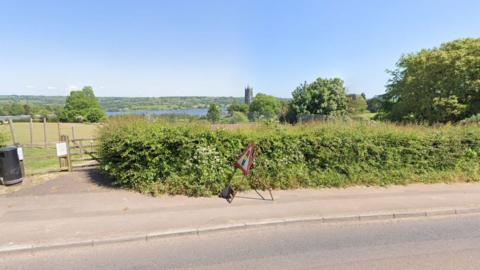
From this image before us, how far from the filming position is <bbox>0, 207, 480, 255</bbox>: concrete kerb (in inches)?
154

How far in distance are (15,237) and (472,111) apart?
2347cm

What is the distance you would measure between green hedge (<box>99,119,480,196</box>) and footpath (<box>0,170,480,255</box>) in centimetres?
41

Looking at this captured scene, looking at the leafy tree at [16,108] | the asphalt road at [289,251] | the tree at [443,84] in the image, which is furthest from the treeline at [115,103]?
the asphalt road at [289,251]

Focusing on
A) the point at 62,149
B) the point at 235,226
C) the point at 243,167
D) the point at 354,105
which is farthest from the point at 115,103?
the point at 235,226

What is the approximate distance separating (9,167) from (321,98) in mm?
25133

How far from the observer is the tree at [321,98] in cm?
2667

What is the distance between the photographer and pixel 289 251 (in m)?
3.92

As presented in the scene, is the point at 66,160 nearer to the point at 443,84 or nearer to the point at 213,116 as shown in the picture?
the point at 213,116

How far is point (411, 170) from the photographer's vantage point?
7574 millimetres

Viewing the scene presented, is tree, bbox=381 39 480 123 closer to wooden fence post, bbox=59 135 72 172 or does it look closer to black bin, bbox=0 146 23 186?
wooden fence post, bbox=59 135 72 172

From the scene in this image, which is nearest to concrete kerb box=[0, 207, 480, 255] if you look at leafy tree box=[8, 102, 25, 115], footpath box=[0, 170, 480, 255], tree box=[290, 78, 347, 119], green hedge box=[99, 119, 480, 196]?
footpath box=[0, 170, 480, 255]

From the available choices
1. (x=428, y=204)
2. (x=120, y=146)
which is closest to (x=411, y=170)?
(x=428, y=204)

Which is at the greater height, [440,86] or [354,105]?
[440,86]

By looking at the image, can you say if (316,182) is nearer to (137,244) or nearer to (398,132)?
(398,132)
